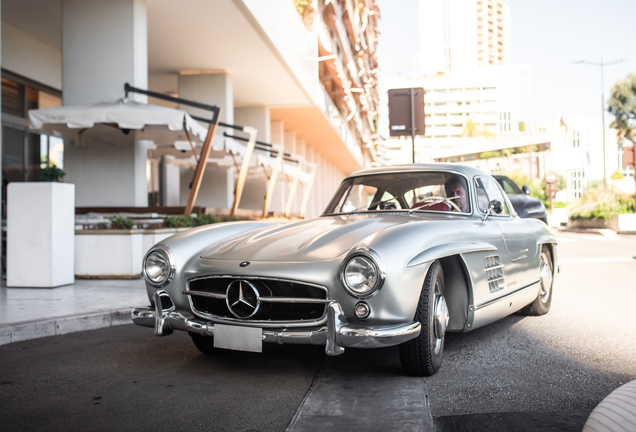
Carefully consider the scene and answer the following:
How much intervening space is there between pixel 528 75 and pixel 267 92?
15079 cm

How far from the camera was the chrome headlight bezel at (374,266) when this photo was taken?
307cm

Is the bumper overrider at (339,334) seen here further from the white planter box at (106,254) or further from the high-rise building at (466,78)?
the high-rise building at (466,78)

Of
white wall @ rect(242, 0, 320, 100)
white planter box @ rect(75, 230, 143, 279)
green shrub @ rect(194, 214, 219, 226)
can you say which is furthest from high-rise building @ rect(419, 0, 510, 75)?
white planter box @ rect(75, 230, 143, 279)

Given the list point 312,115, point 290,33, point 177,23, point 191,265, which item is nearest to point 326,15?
point 312,115

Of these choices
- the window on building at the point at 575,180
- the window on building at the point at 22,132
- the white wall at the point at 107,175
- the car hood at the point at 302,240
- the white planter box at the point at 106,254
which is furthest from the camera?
the window on building at the point at 575,180

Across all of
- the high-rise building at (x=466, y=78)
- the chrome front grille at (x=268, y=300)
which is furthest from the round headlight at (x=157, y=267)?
the high-rise building at (x=466, y=78)

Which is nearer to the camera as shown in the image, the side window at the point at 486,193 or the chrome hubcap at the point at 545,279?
the side window at the point at 486,193

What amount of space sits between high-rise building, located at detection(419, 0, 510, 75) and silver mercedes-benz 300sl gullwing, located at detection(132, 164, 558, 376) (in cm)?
15968

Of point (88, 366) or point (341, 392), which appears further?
point (88, 366)

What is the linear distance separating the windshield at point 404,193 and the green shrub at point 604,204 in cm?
2185

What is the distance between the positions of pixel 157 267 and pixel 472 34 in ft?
569

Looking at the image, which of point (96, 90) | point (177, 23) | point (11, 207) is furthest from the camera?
point (177, 23)

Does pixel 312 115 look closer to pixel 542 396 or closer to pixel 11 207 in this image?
pixel 11 207

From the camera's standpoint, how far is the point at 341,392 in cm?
315
